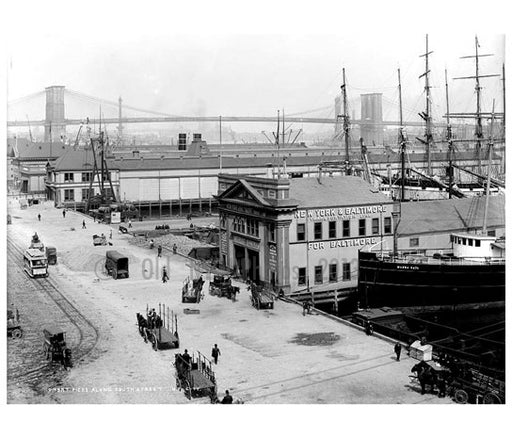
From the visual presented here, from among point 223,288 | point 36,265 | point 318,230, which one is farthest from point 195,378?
point 36,265

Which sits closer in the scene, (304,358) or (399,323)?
(304,358)

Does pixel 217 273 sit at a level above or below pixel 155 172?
below

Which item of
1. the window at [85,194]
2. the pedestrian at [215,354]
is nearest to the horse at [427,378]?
the pedestrian at [215,354]

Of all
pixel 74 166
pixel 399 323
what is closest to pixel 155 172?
pixel 74 166

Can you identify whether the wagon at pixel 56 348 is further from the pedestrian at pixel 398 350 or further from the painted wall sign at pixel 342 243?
the painted wall sign at pixel 342 243

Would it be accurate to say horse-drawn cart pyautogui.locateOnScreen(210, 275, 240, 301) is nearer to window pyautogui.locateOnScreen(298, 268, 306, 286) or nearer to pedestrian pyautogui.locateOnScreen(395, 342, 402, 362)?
window pyautogui.locateOnScreen(298, 268, 306, 286)

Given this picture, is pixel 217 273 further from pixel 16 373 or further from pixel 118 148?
pixel 118 148
